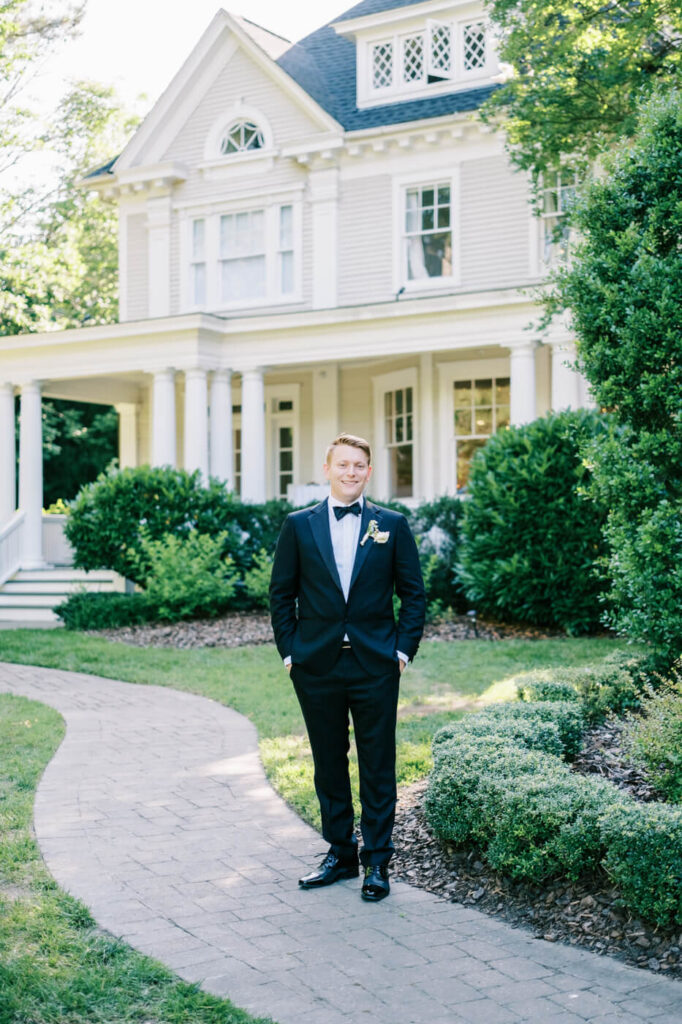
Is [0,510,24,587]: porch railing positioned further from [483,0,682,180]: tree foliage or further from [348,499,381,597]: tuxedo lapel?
[348,499,381,597]: tuxedo lapel

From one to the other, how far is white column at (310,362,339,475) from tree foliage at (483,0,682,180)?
7502mm

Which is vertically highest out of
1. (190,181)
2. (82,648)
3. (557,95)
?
(190,181)

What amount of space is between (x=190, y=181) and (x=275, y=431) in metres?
4.86

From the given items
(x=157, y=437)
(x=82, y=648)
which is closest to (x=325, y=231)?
(x=157, y=437)

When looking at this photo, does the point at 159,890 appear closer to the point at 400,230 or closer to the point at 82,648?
the point at 82,648

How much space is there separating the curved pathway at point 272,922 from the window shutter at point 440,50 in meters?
14.5

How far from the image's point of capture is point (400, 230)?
1770 cm

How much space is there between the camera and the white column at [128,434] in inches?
806

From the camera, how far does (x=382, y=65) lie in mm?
18594

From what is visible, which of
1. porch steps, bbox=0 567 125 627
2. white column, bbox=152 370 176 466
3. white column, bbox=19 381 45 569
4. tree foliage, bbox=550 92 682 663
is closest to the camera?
tree foliage, bbox=550 92 682 663

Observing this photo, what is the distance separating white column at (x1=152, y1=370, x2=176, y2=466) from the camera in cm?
1645

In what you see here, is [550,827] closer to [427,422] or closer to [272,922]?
[272,922]

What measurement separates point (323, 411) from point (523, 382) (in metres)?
4.97

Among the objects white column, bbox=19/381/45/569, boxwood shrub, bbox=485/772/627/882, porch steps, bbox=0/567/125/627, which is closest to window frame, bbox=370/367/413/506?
porch steps, bbox=0/567/125/627
